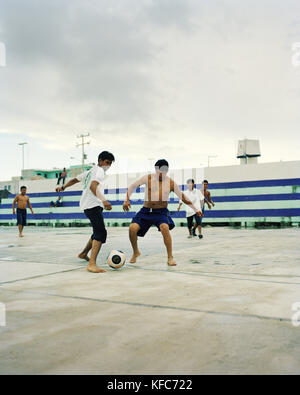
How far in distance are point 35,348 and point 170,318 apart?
986 mm

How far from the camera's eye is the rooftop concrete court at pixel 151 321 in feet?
6.59

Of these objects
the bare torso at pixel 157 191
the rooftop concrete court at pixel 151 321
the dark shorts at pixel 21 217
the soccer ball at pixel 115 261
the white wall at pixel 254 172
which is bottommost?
the rooftop concrete court at pixel 151 321

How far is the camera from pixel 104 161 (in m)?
5.14

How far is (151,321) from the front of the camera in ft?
8.94

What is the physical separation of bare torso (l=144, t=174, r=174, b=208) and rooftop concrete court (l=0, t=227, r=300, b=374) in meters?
1.03

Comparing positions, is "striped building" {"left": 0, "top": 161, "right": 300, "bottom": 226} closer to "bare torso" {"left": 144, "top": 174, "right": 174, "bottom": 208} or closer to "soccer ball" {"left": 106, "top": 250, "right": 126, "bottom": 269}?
"bare torso" {"left": 144, "top": 174, "right": 174, "bottom": 208}

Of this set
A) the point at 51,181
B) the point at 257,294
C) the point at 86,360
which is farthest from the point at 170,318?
the point at 51,181

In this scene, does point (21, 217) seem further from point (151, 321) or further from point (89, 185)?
point (151, 321)

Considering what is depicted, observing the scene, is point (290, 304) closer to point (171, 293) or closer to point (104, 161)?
point (171, 293)

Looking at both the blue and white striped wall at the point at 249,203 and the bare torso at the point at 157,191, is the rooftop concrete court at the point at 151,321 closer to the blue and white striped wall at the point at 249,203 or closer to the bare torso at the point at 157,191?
the bare torso at the point at 157,191

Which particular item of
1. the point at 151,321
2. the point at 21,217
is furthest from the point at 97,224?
the point at 21,217

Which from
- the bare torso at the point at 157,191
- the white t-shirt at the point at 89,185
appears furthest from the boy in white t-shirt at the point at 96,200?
the bare torso at the point at 157,191

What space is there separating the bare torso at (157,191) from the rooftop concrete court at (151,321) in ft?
3.38
